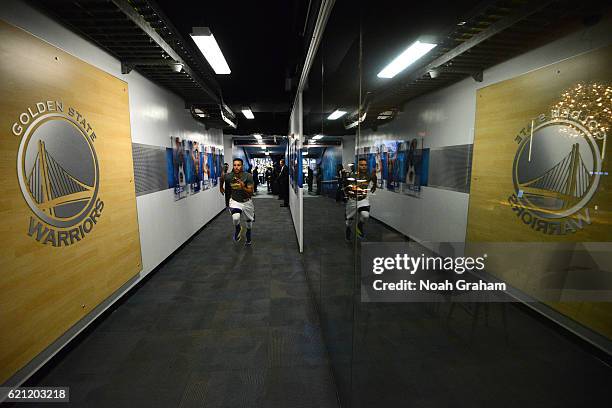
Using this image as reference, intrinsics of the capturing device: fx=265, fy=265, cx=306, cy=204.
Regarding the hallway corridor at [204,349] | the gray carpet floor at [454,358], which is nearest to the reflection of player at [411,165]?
the gray carpet floor at [454,358]

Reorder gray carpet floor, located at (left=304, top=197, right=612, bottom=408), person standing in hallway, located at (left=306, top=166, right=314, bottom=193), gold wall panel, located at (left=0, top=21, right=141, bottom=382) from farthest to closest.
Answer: person standing in hallway, located at (left=306, top=166, right=314, bottom=193) → gold wall panel, located at (left=0, top=21, right=141, bottom=382) → gray carpet floor, located at (left=304, top=197, right=612, bottom=408)

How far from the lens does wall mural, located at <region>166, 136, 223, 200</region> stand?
5.01m

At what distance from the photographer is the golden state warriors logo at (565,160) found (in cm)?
72

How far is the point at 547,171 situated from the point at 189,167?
6.20m

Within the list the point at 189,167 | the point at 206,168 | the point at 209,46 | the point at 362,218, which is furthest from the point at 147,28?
the point at 206,168

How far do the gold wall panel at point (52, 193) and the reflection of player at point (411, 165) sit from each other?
264 centimetres

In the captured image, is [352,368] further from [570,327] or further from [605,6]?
[605,6]

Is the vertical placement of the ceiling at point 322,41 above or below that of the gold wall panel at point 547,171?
above

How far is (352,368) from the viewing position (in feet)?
5.81

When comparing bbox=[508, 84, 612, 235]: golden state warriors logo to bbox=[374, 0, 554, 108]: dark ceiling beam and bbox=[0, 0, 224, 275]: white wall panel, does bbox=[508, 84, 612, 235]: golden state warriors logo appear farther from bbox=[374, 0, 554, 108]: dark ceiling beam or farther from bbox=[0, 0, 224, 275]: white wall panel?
bbox=[0, 0, 224, 275]: white wall panel

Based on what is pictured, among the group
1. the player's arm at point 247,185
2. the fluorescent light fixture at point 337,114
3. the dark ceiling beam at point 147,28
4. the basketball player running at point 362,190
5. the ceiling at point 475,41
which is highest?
the dark ceiling beam at point 147,28

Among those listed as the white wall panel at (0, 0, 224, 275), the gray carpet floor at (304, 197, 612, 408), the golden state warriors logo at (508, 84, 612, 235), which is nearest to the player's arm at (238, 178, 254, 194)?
the white wall panel at (0, 0, 224, 275)

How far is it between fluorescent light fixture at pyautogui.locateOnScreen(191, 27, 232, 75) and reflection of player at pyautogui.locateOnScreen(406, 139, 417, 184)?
2.97 meters

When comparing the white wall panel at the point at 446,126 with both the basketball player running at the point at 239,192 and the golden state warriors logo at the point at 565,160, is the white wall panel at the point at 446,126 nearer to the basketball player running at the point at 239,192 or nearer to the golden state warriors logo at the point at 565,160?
the golden state warriors logo at the point at 565,160
